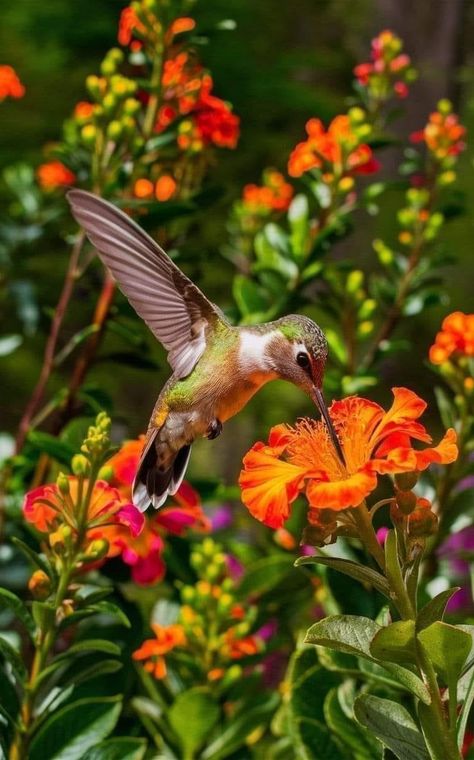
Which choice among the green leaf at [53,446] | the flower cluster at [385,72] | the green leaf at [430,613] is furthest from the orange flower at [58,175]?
the green leaf at [430,613]

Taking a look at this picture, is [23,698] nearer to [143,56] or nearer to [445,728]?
[445,728]

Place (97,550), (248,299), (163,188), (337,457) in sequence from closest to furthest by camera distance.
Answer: (337,457)
(97,550)
(248,299)
(163,188)

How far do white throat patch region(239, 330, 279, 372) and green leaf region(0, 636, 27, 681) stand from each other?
0.38 metres

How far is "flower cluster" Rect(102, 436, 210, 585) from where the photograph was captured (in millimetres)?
1255

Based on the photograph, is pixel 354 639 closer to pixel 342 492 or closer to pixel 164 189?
pixel 342 492

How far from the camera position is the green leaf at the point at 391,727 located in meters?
0.78

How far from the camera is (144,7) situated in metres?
1.61

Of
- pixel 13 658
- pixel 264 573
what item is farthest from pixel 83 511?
pixel 264 573

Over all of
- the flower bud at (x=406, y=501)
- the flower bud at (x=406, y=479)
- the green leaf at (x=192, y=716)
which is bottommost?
the green leaf at (x=192, y=716)

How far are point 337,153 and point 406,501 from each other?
3.45ft

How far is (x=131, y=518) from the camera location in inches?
37.6

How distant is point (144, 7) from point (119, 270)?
2.16ft

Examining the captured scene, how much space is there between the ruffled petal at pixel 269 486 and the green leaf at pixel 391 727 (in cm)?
16

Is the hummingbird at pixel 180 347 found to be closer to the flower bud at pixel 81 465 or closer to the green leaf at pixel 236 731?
the flower bud at pixel 81 465
